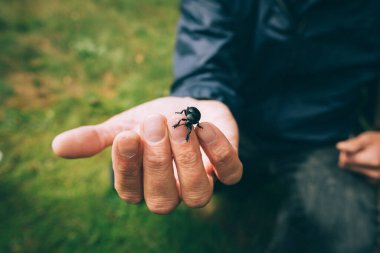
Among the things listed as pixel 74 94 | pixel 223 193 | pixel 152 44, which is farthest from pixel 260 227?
pixel 152 44

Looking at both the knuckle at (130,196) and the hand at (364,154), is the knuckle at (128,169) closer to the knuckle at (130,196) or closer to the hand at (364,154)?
the knuckle at (130,196)

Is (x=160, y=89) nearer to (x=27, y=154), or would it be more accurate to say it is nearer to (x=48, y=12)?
(x=27, y=154)

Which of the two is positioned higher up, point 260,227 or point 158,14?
point 158,14

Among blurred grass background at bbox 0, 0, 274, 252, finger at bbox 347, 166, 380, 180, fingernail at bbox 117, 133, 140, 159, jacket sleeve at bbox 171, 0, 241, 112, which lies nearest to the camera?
fingernail at bbox 117, 133, 140, 159

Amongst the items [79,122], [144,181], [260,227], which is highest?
[144,181]

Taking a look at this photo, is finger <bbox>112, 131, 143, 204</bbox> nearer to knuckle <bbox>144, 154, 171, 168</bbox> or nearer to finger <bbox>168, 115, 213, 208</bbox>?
knuckle <bbox>144, 154, 171, 168</bbox>

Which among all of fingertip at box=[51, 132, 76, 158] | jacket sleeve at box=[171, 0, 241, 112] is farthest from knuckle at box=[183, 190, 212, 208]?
jacket sleeve at box=[171, 0, 241, 112]

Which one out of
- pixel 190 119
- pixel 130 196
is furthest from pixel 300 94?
pixel 130 196
